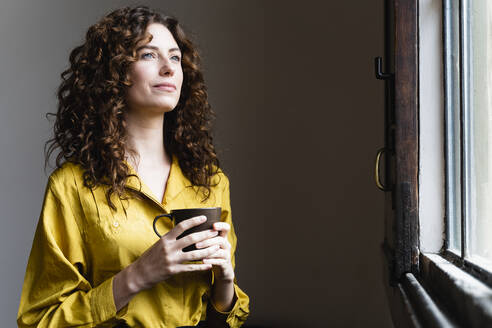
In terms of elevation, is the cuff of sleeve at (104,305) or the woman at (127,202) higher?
the woman at (127,202)

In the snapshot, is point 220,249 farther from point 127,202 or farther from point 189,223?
point 127,202

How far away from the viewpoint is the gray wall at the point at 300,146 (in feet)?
6.75

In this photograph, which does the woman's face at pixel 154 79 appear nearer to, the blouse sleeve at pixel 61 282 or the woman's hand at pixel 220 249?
the blouse sleeve at pixel 61 282

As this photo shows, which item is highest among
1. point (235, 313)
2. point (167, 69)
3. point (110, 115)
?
point (167, 69)

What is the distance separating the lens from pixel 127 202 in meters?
1.33

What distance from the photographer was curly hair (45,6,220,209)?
1.36m

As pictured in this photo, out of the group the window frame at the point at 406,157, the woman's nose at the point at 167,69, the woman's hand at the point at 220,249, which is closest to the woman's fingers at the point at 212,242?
the woman's hand at the point at 220,249

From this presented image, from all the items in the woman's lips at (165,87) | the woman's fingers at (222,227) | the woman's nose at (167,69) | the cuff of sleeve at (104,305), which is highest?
the woman's nose at (167,69)

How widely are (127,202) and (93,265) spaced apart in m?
0.17

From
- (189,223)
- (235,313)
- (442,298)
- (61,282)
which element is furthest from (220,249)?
(442,298)

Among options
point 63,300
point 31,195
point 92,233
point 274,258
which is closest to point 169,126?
point 92,233

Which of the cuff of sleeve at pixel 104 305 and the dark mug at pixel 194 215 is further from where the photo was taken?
the cuff of sleeve at pixel 104 305

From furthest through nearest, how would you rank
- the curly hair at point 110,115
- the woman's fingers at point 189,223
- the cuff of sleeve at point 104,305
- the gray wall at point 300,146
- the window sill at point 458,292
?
the gray wall at point 300,146, the curly hair at point 110,115, the cuff of sleeve at point 104,305, the woman's fingers at point 189,223, the window sill at point 458,292

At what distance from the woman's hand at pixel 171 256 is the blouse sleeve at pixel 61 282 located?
3.9 inches
